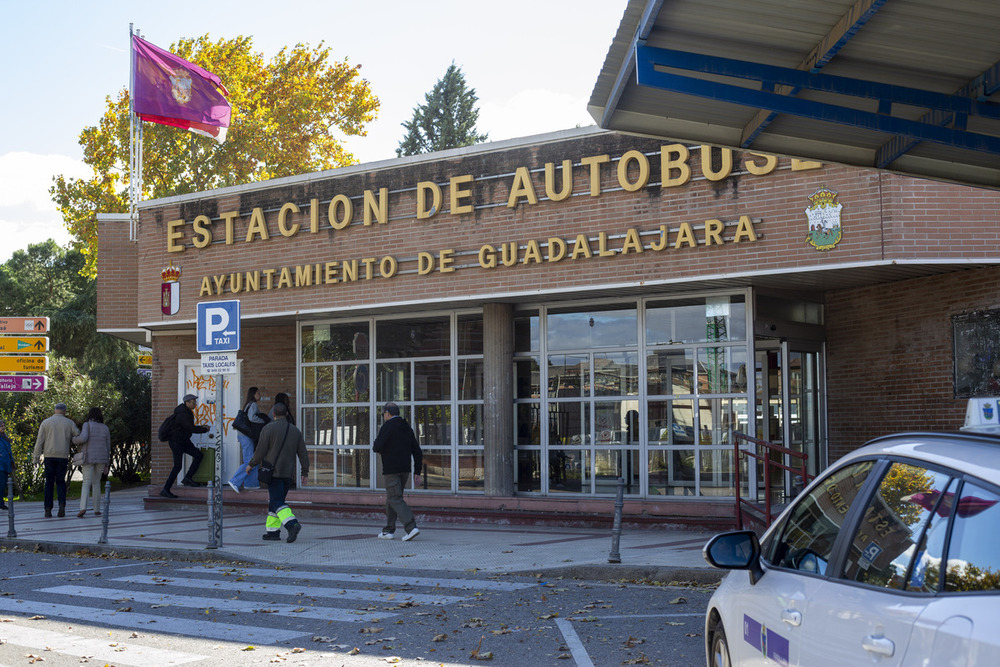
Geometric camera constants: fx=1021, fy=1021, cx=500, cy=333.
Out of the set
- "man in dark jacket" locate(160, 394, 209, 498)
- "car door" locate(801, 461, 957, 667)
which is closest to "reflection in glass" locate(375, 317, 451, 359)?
"man in dark jacket" locate(160, 394, 209, 498)

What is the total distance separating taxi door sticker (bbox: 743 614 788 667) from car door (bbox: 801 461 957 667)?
241mm

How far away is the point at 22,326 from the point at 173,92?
21.4 feet

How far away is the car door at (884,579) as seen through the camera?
278cm

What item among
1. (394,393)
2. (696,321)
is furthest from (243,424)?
(696,321)

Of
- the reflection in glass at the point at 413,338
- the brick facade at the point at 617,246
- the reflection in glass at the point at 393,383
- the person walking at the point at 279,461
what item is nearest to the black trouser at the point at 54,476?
the brick facade at the point at 617,246

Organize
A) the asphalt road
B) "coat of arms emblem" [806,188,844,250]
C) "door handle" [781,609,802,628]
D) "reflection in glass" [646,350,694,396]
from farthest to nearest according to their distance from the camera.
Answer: "reflection in glass" [646,350,694,396] → "coat of arms emblem" [806,188,844,250] → the asphalt road → "door handle" [781,609,802,628]

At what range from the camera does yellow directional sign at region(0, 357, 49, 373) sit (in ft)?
61.4

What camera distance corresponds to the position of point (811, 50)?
6363 mm

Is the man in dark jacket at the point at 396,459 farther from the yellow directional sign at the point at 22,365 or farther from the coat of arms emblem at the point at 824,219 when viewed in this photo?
the yellow directional sign at the point at 22,365

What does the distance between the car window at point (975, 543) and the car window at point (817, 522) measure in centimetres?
67

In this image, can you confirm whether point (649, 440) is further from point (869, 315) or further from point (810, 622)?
point (810, 622)

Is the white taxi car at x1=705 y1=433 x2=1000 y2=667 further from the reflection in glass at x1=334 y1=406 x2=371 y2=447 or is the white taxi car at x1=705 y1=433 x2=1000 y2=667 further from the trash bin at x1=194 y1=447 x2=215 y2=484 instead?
the trash bin at x1=194 y1=447 x2=215 y2=484

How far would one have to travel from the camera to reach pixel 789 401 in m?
15.6

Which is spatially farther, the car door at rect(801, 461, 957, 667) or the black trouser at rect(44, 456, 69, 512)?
the black trouser at rect(44, 456, 69, 512)
